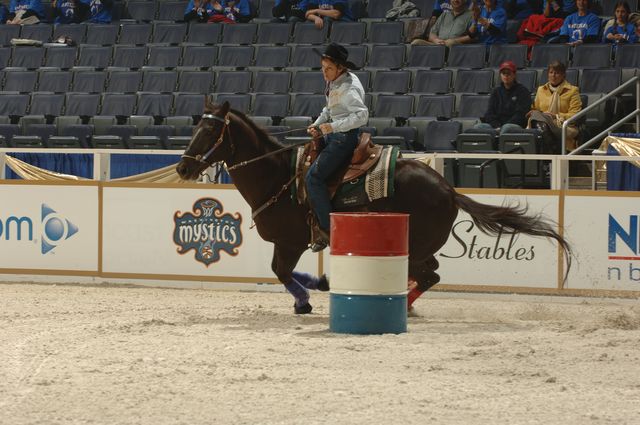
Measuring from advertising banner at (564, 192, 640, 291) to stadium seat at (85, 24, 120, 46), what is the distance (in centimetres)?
1243

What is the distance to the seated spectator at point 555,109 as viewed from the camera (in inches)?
565

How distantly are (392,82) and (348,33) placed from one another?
6.87ft

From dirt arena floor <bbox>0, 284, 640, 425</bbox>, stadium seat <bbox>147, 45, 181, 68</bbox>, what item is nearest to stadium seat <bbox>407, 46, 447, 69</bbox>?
stadium seat <bbox>147, 45, 181, 68</bbox>

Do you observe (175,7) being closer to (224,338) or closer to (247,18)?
(247,18)

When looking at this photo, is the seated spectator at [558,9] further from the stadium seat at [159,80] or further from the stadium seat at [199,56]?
the stadium seat at [159,80]

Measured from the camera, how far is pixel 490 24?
722 inches

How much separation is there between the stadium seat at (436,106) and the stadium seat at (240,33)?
15.5ft

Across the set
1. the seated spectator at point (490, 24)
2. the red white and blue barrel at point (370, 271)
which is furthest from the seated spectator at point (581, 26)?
the red white and blue barrel at point (370, 271)

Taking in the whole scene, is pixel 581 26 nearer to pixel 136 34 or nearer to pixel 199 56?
pixel 199 56

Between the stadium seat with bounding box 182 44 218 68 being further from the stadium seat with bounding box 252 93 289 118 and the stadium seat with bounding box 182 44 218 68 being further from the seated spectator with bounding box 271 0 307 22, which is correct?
the stadium seat with bounding box 252 93 289 118

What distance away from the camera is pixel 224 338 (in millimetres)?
8750

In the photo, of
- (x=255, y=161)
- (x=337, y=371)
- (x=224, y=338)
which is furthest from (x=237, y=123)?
(x=337, y=371)

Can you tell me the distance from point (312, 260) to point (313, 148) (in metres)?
2.98

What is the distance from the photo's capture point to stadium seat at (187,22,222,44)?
21156 mm
